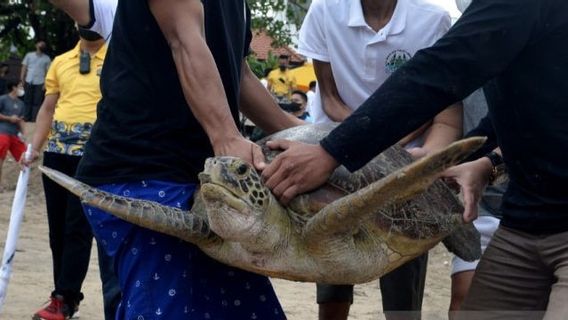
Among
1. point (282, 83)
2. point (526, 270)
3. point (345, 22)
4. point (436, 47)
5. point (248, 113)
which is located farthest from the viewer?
point (282, 83)

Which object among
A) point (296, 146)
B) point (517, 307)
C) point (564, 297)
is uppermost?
point (296, 146)

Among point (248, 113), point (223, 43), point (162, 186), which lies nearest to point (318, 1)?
point (248, 113)

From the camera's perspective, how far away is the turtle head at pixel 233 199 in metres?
2.64

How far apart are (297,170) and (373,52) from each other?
4.43 ft

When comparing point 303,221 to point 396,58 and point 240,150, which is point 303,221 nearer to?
point 240,150

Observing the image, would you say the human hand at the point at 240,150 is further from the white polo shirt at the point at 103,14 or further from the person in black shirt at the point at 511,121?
the white polo shirt at the point at 103,14

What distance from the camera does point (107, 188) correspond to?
3.09m

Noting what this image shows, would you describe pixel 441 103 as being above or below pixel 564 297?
above

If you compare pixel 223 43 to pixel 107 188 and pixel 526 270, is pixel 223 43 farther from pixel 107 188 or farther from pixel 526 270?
pixel 526 270

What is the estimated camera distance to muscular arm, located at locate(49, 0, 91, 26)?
3.66 meters

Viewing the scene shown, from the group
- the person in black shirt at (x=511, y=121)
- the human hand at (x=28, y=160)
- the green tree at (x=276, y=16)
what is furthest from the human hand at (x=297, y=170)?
the green tree at (x=276, y=16)

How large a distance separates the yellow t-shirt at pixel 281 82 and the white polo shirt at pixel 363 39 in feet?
42.2

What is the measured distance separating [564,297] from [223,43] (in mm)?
1250

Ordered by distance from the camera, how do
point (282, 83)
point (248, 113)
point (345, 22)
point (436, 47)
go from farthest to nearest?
point (282, 83) < point (345, 22) < point (248, 113) < point (436, 47)
